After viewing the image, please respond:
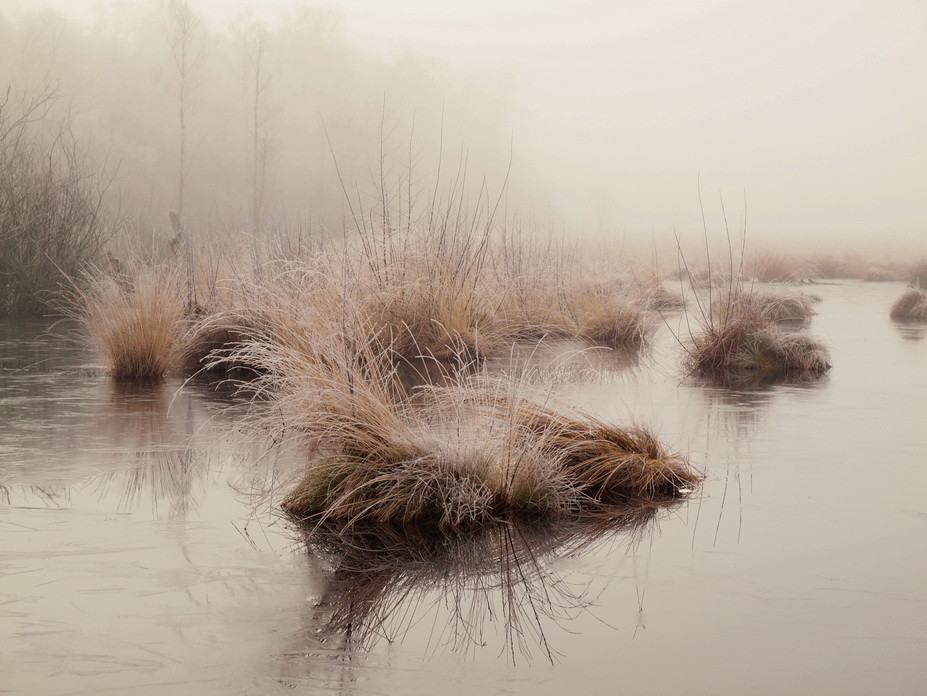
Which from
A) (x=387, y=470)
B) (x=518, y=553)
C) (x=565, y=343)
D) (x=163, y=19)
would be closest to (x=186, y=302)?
(x=565, y=343)

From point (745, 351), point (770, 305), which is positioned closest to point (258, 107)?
point (770, 305)

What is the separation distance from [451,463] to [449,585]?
2.80ft

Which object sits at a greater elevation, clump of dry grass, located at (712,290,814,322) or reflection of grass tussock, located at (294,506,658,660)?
clump of dry grass, located at (712,290,814,322)

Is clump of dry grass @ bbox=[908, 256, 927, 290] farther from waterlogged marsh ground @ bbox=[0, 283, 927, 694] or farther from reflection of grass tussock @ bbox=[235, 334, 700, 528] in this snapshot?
reflection of grass tussock @ bbox=[235, 334, 700, 528]

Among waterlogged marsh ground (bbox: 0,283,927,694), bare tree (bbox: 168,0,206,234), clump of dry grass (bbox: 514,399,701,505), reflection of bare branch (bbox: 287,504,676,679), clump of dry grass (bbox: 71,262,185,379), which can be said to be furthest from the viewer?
bare tree (bbox: 168,0,206,234)

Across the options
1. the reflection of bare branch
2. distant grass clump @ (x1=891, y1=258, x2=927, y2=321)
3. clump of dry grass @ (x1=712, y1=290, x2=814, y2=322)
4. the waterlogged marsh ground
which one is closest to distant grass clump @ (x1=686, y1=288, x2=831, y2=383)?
clump of dry grass @ (x1=712, y1=290, x2=814, y2=322)

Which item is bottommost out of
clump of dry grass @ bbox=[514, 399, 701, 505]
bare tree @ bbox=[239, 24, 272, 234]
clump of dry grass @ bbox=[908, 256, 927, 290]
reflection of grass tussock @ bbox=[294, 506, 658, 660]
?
reflection of grass tussock @ bbox=[294, 506, 658, 660]

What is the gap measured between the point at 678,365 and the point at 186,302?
479 cm

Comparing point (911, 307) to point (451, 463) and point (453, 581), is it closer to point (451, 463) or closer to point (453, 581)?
point (451, 463)

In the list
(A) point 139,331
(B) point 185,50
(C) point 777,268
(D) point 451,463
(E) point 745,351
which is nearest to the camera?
(D) point 451,463

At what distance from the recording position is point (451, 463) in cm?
422

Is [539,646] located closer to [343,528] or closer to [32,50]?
[343,528]

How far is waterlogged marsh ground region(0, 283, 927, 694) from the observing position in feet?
8.98

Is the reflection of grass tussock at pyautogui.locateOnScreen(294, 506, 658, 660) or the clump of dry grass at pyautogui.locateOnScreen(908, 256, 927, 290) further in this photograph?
the clump of dry grass at pyautogui.locateOnScreen(908, 256, 927, 290)
